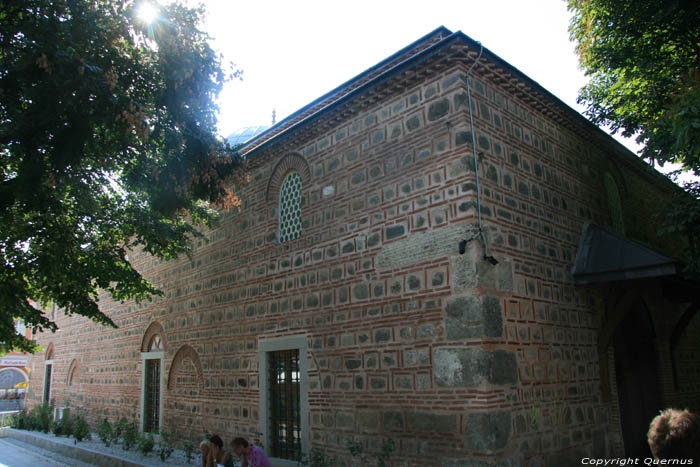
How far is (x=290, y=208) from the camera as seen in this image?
27.2 ft

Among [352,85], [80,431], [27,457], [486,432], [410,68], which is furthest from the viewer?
[80,431]

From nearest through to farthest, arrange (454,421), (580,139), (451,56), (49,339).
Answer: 1. (454,421)
2. (451,56)
3. (580,139)
4. (49,339)

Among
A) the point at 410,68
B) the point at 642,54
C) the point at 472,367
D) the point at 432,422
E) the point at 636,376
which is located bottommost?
the point at 432,422

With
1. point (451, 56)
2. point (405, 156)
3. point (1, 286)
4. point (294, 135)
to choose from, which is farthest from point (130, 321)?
point (451, 56)

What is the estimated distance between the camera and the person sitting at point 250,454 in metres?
5.81

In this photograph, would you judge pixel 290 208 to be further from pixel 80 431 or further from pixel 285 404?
pixel 80 431

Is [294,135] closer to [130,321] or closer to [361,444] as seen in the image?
[361,444]

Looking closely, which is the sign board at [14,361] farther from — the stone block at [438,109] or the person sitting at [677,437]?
the person sitting at [677,437]

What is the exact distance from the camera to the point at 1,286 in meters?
7.23

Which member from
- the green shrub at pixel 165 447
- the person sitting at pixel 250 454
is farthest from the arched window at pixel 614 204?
the green shrub at pixel 165 447

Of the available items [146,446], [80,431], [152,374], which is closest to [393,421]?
[146,446]

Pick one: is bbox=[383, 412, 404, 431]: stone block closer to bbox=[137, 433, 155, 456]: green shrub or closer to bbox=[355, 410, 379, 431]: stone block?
bbox=[355, 410, 379, 431]: stone block

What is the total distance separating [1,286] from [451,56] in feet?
22.2

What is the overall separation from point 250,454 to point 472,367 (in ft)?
8.86
